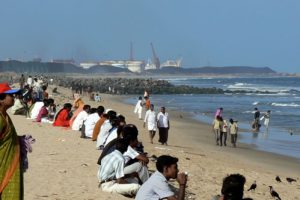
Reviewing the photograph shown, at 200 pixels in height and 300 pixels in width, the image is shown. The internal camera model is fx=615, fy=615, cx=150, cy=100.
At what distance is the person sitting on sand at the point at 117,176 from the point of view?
7980 millimetres

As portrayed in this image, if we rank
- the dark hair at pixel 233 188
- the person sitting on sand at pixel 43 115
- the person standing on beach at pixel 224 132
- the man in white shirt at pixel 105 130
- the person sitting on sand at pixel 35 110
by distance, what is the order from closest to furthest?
the dark hair at pixel 233 188 < the man in white shirt at pixel 105 130 < the person sitting on sand at pixel 43 115 < the person sitting on sand at pixel 35 110 < the person standing on beach at pixel 224 132

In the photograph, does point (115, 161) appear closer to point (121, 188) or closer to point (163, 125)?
point (121, 188)

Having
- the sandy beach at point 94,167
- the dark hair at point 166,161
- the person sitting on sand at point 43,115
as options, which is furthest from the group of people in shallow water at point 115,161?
the person sitting on sand at point 43,115

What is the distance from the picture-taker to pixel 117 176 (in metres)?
8.02

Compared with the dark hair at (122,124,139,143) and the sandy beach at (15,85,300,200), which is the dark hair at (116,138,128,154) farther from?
the sandy beach at (15,85,300,200)

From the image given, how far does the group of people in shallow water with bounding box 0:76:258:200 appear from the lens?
474cm

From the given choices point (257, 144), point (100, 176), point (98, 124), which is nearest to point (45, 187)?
point (100, 176)

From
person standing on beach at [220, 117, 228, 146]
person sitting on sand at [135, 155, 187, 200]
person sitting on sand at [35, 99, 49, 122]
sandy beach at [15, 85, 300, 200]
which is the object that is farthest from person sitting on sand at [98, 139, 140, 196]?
person standing on beach at [220, 117, 228, 146]

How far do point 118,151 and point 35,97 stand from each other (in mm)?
16434

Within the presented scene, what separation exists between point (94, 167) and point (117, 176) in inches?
90.3

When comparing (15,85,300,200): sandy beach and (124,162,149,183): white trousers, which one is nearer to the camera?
(124,162,149,183): white trousers

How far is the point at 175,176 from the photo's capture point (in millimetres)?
5961

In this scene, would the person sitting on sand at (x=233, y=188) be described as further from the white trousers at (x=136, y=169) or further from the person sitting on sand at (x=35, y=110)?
the person sitting on sand at (x=35, y=110)

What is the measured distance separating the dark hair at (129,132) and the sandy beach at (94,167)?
2.55 ft
